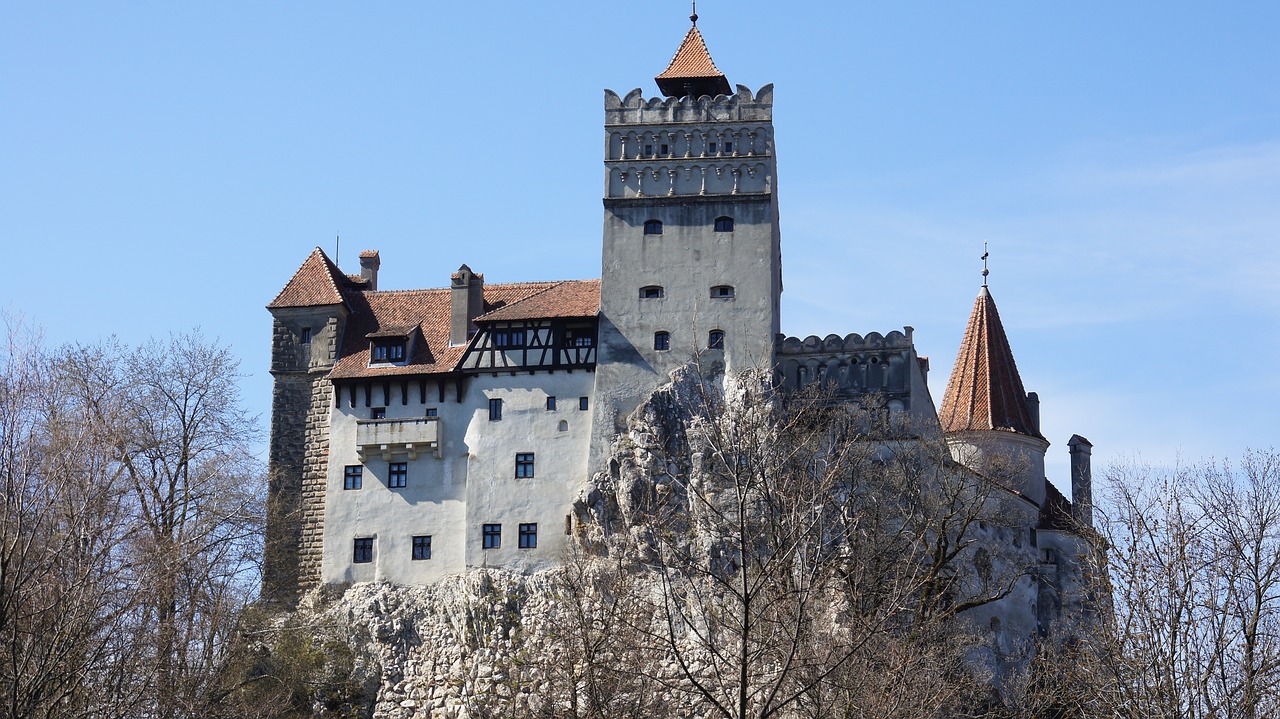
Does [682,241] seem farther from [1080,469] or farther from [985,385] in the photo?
[1080,469]

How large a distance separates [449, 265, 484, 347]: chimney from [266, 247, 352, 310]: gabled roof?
3371mm

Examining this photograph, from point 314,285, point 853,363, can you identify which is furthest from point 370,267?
point 853,363

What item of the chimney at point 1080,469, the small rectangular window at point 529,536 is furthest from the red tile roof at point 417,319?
the chimney at point 1080,469

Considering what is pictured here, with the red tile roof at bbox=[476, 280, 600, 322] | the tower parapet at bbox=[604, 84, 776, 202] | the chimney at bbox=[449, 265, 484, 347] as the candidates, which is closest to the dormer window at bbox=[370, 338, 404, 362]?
the chimney at bbox=[449, 265, 484, 347]

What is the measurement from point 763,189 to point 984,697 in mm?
14533

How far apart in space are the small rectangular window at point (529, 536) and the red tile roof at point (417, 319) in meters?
4.90

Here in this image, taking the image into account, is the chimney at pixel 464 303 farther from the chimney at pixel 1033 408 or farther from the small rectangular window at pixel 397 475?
the chimney at pixel 1033 408

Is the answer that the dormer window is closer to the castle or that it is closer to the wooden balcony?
the castle

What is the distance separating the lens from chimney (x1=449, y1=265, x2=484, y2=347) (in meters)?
53.7

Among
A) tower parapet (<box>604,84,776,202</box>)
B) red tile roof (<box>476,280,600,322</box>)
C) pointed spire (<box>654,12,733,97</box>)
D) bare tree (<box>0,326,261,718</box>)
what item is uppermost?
pointed spire (<box>654,12,733,97</box>)

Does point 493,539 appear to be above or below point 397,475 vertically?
below

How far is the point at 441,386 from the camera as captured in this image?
172 feet

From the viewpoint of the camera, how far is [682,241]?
171ft

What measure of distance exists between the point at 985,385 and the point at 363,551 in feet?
59.7
